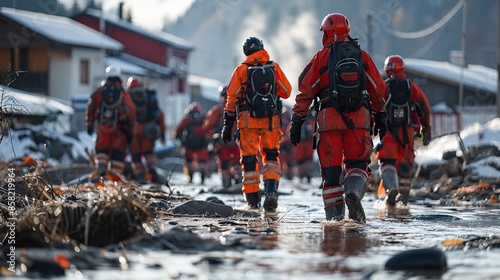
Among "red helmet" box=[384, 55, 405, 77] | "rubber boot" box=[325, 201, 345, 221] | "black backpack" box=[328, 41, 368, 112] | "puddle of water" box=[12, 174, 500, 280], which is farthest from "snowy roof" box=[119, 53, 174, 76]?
"puddle of water" box=[12, 174, 500, 280]

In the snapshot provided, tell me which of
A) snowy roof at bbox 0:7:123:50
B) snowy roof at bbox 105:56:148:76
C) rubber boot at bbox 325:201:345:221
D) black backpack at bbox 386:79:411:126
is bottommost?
rubber boot at bbox 325:201:345:221

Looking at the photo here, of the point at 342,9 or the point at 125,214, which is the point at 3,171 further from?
the point at 342,9

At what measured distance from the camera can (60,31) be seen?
56000mm

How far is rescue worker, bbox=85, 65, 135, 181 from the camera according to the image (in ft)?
63.5

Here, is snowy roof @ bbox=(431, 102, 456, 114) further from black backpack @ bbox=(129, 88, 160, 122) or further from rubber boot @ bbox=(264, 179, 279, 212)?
rubber boot @ bbox=(264, 179, 279, 212)

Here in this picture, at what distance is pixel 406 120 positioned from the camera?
14.7 meters

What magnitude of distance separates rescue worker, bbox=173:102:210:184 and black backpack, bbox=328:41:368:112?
1724 cm

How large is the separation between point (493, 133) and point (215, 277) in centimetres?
2119

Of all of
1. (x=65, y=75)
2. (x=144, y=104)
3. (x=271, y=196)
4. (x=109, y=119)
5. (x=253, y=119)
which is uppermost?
(x=65, y=75)

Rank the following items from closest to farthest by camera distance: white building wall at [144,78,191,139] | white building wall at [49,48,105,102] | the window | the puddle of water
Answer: the puddle of water < white building wall at [49,48,105,102] < the window < white building wall at [144,78,191,139]

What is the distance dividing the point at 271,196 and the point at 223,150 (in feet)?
36.9

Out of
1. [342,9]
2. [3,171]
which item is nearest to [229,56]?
[342,9]

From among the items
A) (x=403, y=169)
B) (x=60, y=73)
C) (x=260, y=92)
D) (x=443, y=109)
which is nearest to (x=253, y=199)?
(x=260, y=92)

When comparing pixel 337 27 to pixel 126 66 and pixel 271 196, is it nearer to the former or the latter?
pixel 271 196
